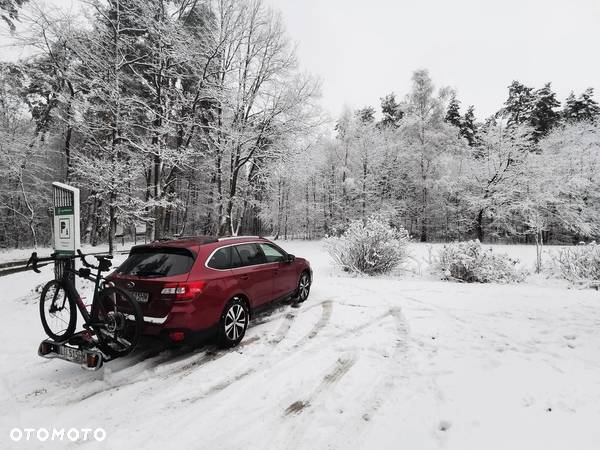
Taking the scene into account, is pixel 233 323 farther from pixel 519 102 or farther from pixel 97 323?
pixel 519 102

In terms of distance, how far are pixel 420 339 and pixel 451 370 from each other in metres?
1.03

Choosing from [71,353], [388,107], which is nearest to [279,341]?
[71,353]

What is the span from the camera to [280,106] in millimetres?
16109

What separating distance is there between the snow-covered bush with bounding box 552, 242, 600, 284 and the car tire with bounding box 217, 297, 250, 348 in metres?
9.53

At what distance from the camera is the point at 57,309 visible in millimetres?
4238

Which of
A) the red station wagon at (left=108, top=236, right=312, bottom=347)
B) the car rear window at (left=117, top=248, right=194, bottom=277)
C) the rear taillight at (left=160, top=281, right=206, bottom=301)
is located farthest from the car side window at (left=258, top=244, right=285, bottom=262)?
the rear taillight at (left=160, top=281, right=206, bottom=301)

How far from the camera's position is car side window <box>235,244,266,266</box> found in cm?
503

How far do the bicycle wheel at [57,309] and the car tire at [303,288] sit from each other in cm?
397

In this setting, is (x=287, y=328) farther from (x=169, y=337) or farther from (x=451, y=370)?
(x=451, y=370)

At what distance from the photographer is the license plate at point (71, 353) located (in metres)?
3.32

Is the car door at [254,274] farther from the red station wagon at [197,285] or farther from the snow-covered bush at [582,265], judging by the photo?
the snow-covered bush at [582,265]

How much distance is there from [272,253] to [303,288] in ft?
4.96

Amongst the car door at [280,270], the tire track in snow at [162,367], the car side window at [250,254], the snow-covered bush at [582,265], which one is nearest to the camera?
the tire track in snow at [162,367]

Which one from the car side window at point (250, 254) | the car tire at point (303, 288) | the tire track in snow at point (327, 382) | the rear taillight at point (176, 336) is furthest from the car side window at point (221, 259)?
the car tire at point (303, 288)
